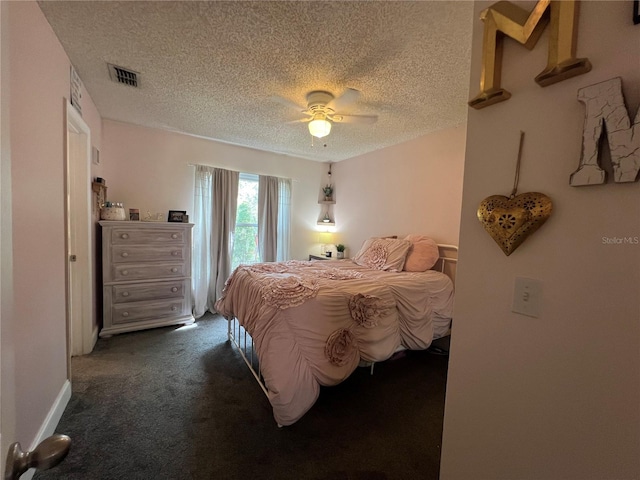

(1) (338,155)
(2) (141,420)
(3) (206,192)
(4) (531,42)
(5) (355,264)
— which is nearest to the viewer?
(4) (531,42)

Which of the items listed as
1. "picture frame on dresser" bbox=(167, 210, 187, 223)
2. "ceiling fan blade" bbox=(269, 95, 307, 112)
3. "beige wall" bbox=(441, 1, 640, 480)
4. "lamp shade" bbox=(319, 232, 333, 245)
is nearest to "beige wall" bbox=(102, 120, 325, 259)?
"picture frame on dresser" bbox=(167, 210, 187, 223)

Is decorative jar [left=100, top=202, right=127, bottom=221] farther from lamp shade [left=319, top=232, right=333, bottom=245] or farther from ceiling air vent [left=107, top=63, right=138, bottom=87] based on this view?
lamp shade [left=319, top=232, right=333, bottom=245]

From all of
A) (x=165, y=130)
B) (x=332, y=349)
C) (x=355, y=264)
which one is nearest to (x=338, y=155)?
(x=355, y=264)

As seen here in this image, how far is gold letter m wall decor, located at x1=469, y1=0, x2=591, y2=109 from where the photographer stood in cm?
71

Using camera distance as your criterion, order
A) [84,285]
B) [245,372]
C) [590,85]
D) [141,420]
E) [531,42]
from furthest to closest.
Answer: [84,285] < [245,372] < [141,420] < [531,42] < [590,85]

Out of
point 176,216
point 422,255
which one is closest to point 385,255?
point 422,255

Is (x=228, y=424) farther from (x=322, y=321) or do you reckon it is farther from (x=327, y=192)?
(x=327, y=192)

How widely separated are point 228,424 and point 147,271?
211cm

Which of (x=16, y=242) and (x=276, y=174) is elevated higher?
(x=276, y=174)

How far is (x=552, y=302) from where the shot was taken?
0.78 metres

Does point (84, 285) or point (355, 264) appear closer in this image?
point (84, 285)

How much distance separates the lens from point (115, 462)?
1.45 meters

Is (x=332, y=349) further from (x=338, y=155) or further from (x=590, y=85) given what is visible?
(x=338, y=155)

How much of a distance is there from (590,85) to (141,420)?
8.79ft
